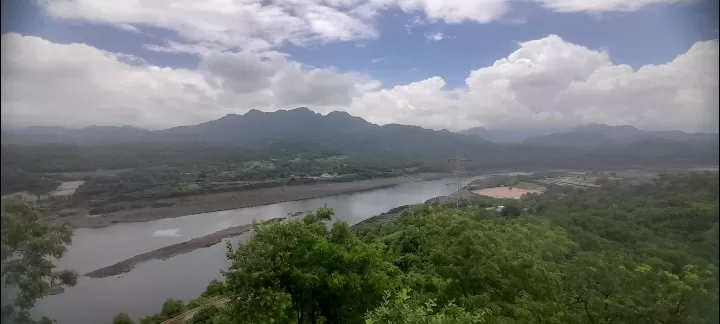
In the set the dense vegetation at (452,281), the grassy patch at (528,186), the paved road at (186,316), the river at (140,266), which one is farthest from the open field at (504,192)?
the paved road at (186,316)

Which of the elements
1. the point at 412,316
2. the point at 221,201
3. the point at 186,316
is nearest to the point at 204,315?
the point at 186,316

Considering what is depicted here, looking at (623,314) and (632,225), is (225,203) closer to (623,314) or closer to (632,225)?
(632,225)

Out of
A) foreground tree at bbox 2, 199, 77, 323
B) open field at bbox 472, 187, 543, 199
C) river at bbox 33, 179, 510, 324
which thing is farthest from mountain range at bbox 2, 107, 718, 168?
river at bbox 33, 179, 510, 324

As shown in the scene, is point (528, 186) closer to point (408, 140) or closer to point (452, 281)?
point (452, 281)

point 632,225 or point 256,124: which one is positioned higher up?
point 256,124

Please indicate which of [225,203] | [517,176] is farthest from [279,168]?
[517,176]

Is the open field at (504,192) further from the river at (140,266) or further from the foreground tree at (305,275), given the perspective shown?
the foreground tree at (305,275)

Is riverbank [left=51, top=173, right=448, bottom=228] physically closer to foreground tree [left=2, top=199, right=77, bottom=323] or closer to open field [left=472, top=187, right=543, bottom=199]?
foreground tree [left=2, top=199, right=77, bottom=323]
